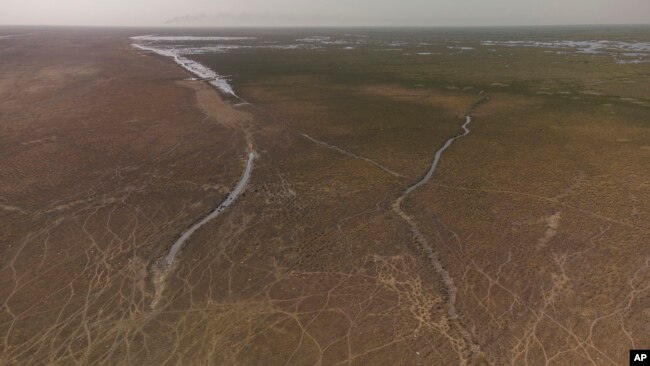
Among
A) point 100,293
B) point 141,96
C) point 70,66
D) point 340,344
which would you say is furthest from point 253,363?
point 70,66

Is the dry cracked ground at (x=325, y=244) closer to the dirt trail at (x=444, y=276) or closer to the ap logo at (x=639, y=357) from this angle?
the dirt trail at (x=444, y=276)

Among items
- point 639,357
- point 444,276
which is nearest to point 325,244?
point 444,276

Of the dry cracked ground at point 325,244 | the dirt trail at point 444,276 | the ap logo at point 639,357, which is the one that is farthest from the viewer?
the dry cracked ground at point 325,244

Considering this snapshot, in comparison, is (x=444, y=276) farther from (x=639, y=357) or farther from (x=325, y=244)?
(x=639, y=357)

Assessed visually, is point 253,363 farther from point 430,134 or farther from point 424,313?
point 430,134

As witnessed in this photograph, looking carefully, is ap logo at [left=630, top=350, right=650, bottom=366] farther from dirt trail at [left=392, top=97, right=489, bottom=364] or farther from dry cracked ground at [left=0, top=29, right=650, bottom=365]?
dirt trail at [left=392, top=97, right=489, bottom=364]

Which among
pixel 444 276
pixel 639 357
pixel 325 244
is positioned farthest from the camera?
A: pixel 325 244

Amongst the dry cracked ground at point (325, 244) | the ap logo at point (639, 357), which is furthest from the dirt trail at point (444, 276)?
the ap logo at point (639, 357)
